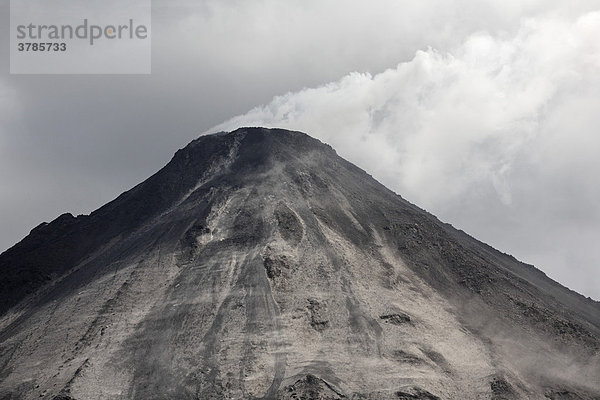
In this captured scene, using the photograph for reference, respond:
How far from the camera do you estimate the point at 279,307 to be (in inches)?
2616

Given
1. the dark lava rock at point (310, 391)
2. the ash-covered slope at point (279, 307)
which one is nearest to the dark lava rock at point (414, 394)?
the ash-covered slope at point (279, 307)

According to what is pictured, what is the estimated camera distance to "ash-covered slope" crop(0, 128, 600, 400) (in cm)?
5844

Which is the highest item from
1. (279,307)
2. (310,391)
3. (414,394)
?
(279,307)

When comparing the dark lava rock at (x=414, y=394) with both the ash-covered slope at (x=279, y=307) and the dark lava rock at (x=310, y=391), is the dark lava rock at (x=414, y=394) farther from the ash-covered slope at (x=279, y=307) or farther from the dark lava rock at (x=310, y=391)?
the dark lava rock at (x=310, y=391)

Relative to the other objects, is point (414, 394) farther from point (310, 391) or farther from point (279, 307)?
point (279, 307)

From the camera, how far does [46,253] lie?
298 ft

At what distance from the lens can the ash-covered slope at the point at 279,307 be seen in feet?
192

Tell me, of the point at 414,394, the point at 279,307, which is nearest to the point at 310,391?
the point at 414,394

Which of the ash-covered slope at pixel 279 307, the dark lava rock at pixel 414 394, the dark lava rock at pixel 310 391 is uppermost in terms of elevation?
the ash-covered slope at pixel 279 307

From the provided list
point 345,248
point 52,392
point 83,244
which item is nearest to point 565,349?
point 345,248

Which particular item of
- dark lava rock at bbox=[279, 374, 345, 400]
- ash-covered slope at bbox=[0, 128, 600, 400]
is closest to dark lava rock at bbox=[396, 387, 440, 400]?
ash-covered slope at bbox=[0, 128, 600, 400]

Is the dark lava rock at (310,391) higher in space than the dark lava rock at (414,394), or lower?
higher

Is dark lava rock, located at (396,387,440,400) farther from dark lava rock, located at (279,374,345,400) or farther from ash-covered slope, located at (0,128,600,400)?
dark lava rock, located at (279,374,345,400)

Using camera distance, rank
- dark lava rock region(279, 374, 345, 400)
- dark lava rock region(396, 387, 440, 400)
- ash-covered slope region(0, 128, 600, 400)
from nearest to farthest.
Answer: dark lava rock region(279, 374, 345, 400), dark lava rock region(396, 387, 440, 400), ash-covered slope region(0, 128, 600, 400)
